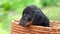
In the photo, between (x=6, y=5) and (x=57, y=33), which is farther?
(x=6, y=5)

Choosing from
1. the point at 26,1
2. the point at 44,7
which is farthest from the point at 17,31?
the point at 44,7

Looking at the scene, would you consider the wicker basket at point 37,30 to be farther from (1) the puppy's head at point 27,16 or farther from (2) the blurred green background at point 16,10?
(2) the blurred green background at point 16,10

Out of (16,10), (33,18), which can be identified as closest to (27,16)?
(33,18)

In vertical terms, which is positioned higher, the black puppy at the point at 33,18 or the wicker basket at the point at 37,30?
the black puppy at the point at 33,18

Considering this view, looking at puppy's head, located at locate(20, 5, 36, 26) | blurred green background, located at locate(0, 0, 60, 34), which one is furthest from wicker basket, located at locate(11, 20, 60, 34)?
blurred green background, located at locate(0, 0, 60, 34)

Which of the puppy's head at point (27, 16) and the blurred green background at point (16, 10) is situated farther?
the blurred green background at point (16, 10)

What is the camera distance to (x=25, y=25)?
1.24 metres

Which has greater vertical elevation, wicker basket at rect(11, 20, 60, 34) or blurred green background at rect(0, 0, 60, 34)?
blurred green background at rect(0, 0, 60, 34)

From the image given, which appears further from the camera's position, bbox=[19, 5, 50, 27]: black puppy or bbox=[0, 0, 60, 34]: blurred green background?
bbox=[0, 0, 60, 34]: blurred green background

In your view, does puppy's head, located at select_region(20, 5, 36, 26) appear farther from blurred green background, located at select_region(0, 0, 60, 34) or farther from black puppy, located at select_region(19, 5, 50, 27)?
blurred green background, located at select_region(0, 0, 60, 34)

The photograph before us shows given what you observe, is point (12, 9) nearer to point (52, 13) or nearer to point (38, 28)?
point (52, 13)

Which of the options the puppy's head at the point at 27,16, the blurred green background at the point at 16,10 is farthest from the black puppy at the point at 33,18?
the blurred green background at the point at 16,10

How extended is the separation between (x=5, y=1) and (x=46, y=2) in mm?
718

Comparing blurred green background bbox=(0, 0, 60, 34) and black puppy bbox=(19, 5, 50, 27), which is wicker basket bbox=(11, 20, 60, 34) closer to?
black puppy bbox=(19, 5, 50, 27)
